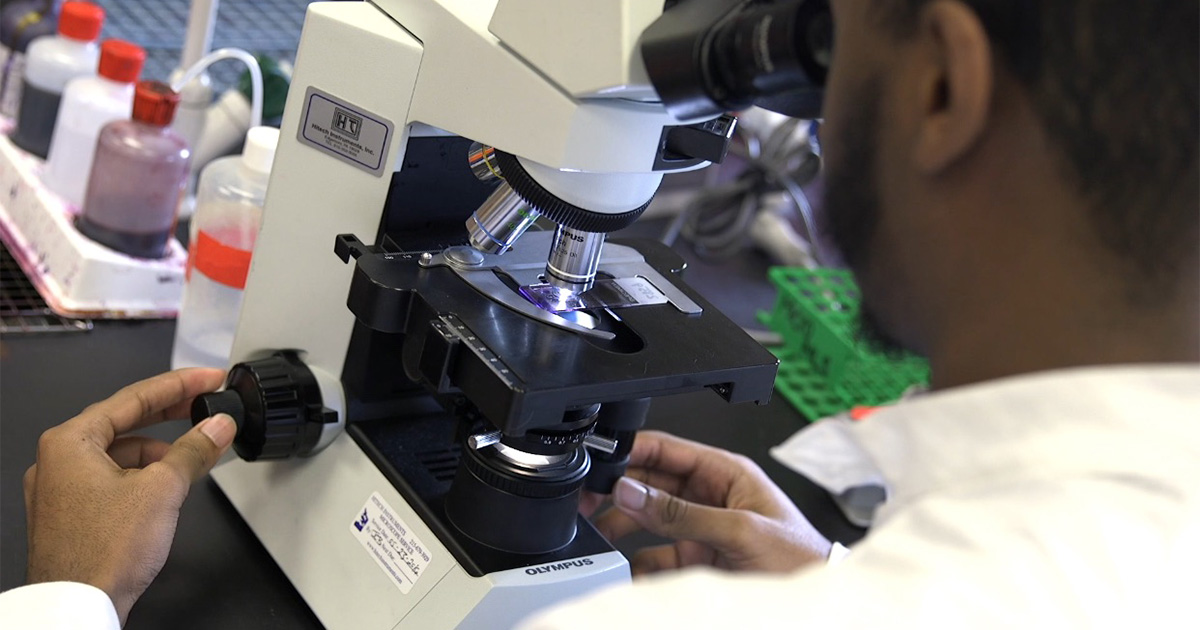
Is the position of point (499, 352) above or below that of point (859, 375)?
above

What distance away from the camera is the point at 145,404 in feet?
3.36

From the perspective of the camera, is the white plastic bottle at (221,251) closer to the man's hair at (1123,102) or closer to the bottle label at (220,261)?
the bottle label at (220,261)

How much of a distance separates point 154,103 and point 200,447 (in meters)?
0.50

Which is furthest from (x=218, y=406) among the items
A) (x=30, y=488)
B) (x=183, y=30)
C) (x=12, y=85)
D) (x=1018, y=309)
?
(x=183, y=30)

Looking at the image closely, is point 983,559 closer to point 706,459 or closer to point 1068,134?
point 1068,134

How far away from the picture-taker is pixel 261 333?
41.5 inches

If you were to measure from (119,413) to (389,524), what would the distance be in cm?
25

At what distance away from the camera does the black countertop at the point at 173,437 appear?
99 centimetres

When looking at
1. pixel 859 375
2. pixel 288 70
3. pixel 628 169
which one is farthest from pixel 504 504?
pixel 288 70

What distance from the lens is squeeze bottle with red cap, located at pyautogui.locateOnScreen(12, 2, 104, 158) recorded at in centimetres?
143

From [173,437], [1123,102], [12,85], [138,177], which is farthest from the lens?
[12,85]

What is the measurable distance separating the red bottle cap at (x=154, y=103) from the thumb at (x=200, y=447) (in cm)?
47

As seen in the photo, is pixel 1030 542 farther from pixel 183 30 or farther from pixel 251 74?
pixel 183 30

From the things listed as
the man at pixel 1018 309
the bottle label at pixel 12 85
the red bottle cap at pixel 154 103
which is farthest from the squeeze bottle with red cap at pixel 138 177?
the man at pixel 1018 309
